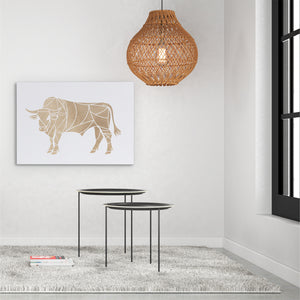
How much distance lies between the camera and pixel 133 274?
14.0ft

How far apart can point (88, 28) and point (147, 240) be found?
2.23 metres

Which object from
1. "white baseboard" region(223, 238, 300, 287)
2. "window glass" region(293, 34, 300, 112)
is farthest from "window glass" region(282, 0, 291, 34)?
"white baseboard" region(223, 238, 300, 287)

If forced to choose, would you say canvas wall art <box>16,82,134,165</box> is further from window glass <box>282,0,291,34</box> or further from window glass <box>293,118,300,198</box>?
window glass <box>293,118,300,198</box>

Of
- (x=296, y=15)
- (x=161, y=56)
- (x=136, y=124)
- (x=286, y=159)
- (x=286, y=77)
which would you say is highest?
(x=296, y=15)

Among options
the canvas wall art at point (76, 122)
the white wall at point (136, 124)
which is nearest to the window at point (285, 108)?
the white wall at point (136, 124)

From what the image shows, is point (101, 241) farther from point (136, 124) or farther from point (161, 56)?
point (161, 56)

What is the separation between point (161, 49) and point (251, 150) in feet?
3.98

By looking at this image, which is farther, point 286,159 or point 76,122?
point 76,122

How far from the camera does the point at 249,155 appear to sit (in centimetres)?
520

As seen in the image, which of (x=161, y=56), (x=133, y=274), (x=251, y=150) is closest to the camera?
(x=133, y=274)

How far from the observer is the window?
4551 mm

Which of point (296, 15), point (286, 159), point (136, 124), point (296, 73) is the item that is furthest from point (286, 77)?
point (136, 124)

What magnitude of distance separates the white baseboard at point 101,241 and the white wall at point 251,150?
0.74ft

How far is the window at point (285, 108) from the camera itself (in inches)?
179
